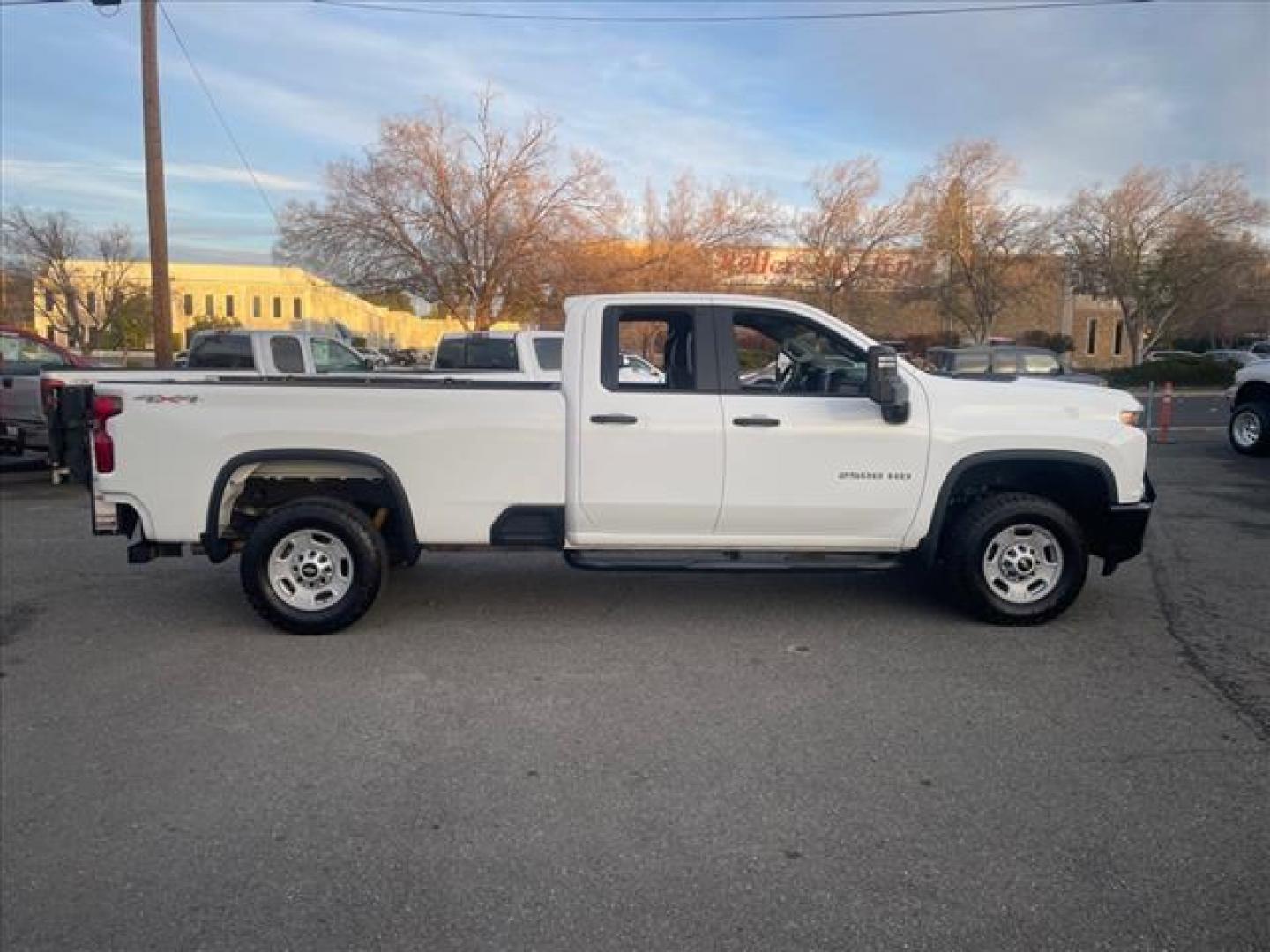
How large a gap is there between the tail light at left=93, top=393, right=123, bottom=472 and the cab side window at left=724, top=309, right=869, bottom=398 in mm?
3615

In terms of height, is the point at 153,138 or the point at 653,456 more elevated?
the point at 153,138

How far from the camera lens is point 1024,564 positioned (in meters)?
6.21

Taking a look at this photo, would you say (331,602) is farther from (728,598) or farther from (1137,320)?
(1137,320)

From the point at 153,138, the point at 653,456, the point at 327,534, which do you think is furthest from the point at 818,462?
the point at 153,138

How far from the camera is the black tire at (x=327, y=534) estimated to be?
19.6 ft

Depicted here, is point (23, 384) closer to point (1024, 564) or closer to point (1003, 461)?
point (1003, 461)

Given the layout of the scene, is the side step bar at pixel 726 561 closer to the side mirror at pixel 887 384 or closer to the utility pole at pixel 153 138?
the side mirror at pixel 887 384

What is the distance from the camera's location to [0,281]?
54.3 m

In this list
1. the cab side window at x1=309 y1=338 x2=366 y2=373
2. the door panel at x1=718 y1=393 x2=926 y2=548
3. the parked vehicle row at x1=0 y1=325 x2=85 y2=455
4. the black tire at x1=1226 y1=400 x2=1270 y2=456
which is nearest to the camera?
the door panel at x1=718 y1=393 x2=926 y2=548

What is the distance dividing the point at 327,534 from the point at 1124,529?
15.9 feet

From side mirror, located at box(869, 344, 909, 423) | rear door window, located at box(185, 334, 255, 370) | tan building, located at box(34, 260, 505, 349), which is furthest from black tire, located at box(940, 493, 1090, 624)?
tan building, located at box(34, 260, 505, 349)

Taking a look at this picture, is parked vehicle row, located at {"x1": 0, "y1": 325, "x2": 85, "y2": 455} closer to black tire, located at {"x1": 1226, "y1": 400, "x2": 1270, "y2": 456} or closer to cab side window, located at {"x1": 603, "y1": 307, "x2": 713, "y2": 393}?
cab side window, located at {"x1": 603, "y1": 307, "x2": 713, "y2": 393}

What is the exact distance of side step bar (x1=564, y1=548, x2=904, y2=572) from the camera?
6062mm

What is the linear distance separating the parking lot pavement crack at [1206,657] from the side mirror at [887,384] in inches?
83.4
